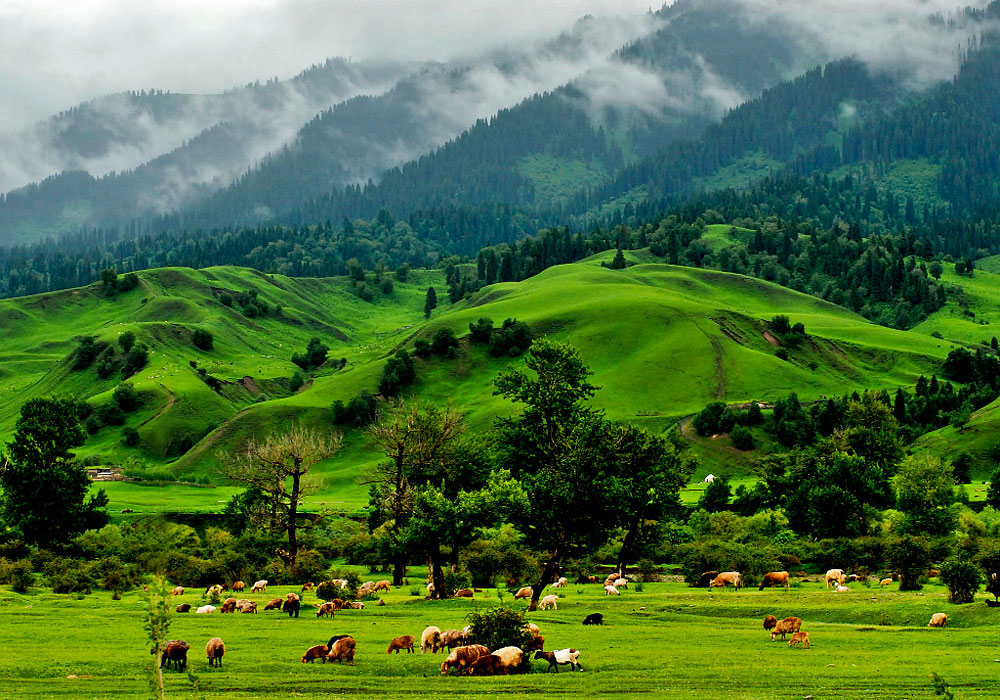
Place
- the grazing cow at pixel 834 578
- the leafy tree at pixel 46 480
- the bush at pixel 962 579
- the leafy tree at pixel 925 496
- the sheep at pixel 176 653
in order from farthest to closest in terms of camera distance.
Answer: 1. the leafy tree at pixel 46 480
2. the leafy tree at pixel 925 496
3. the grazing cow at pixel 834 578
4. the bush at pixel 962 579
5. the sheep at pixel 176 653

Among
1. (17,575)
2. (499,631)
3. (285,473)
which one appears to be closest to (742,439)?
(285,473)

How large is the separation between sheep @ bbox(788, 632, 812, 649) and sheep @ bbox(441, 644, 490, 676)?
14.9m

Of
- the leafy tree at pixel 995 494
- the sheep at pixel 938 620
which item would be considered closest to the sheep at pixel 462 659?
the sheep at pixel 938 620

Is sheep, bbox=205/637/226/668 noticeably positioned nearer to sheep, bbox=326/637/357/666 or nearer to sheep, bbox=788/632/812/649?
sheep, bbox=326/637/357/666

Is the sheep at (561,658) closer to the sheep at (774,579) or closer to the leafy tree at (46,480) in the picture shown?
the sheep at (774,579)

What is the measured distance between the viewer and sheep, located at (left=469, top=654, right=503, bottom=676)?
37.2m

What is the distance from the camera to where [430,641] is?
4222 cm

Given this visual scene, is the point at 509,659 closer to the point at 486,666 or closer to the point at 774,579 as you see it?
the point at 486,666

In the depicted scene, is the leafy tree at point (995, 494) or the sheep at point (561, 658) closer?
the sheep at point (561, 658)

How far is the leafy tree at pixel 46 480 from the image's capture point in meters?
90.5

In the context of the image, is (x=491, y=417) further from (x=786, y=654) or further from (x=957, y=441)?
(x=786, y=654)

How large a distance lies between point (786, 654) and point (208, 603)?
131 feet

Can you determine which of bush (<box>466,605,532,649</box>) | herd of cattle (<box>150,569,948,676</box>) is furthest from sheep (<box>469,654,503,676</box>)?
bush (<box>466,605,532,649</box>)

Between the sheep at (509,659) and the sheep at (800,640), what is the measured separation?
521 inches
